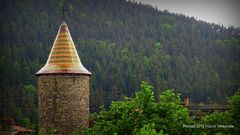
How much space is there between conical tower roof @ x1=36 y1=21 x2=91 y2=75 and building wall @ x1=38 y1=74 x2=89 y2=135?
32cm

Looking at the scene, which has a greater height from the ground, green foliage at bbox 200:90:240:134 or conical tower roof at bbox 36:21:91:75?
conical tower roof at bbox 36:21:91:75

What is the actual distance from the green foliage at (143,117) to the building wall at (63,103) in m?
1.69

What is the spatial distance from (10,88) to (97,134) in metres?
58.6

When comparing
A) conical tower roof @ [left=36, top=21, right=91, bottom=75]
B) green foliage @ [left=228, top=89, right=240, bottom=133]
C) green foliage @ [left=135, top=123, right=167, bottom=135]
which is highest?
conical tower roof @ [left=36, top=21, right=91, bottom=75]

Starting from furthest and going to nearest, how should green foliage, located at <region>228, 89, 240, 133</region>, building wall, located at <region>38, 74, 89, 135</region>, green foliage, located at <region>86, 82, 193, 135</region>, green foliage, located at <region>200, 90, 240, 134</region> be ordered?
building wall, located at <region>38, 74, 89, 135</region>
green foliage, located at <region>86, 82, 193, 135</region>
green foliage, located at <region>228, 89, 240, 133</region>
green foliage, located at <region>200, 90, 240, 134</region>

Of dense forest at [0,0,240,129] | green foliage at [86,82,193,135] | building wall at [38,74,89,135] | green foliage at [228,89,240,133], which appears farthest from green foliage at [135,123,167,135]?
dense forest at [0,0,240,129]

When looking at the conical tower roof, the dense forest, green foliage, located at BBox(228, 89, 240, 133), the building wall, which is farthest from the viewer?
the dense forest

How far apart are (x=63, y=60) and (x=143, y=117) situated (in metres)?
6.27

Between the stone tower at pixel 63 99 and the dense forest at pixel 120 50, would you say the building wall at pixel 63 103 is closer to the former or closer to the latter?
the stone tower at pixel 63 99

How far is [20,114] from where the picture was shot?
6838cm

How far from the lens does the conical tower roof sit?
3519 cm

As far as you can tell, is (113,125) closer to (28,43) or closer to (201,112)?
(201,112)

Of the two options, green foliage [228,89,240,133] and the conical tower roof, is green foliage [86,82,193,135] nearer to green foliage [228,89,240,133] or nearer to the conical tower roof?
green foliage [228,89,240,133]

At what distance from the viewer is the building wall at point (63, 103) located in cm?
3447
